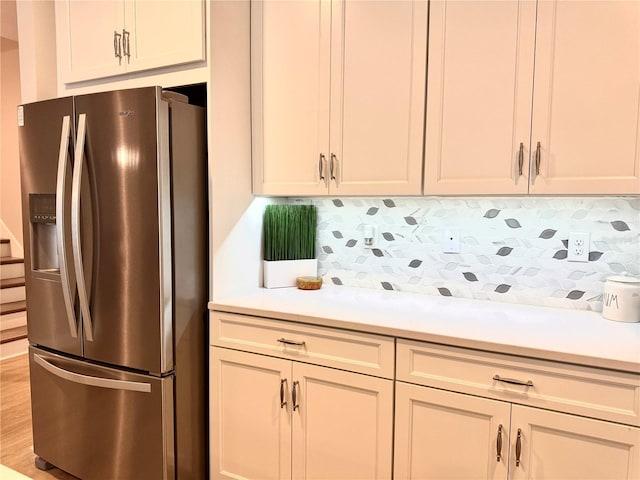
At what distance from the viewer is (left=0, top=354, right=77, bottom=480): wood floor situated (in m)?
2.28

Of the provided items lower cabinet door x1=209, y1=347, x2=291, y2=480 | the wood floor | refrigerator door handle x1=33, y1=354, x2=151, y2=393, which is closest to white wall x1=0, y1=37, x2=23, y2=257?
the wood floor

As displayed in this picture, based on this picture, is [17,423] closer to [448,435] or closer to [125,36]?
[125,36]

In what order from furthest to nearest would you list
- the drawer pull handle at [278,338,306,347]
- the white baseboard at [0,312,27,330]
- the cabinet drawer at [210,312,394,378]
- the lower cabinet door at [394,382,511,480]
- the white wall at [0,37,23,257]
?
the white wall at [0,37,23,257] → the white baseboard at [0,312,27,330] → the drawer pull handle at [278,338,306,347] → the cabinet drawer at [210,312,394,378] → the lower cabinet door at [394,382,511,480]

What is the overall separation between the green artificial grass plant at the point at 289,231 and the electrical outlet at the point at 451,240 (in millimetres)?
675

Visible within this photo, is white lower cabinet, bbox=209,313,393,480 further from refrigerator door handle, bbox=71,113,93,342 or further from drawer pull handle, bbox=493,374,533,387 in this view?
refrigerator door handle, bbox=71,113,93,342

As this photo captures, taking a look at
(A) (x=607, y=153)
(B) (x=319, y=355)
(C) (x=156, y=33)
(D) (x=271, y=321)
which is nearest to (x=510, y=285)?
(A) (x=607, y=153)

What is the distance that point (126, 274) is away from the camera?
73.0 inches

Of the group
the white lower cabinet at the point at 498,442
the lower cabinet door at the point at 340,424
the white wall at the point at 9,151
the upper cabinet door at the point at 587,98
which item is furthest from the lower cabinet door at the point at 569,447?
the white wall at the point at 9,151

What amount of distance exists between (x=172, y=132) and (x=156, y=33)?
56cm

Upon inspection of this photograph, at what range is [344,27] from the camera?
1944mm

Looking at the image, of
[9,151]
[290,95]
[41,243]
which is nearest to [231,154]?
[290,95]

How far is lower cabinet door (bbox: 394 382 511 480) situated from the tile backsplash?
2.26 feet

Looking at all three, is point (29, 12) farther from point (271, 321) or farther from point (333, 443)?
point (333, 443)

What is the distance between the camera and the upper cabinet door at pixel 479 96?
65.0 inches
